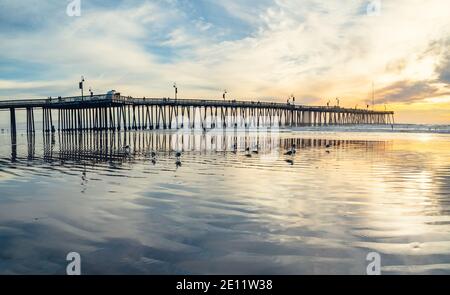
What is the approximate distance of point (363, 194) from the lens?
10734mm

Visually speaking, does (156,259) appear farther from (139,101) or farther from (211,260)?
(139,101)

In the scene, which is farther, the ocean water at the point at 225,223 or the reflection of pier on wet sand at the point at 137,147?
the reflection of pier on wet sand at the point at 137,147

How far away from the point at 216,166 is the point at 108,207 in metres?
8.57

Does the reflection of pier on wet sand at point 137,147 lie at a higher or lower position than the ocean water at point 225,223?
higher

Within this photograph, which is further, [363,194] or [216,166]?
[216,166]

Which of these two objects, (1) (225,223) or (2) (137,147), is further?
(2) (137,147)

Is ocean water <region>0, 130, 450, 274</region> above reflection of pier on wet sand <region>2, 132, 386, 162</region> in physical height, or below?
below

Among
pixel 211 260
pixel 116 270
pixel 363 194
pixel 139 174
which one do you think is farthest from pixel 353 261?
pixel 139 174

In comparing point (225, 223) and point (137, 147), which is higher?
point (137, 147)

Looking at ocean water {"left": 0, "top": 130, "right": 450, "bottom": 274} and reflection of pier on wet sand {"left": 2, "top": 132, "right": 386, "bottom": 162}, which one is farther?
reflection of pier on wet sand {"left": 2, "top": 132, "right": 386, "bottom": 162}

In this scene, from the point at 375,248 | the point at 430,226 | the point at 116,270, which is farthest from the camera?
the point at 430,226

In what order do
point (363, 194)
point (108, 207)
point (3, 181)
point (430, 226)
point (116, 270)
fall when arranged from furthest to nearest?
point (3, 181)
point (363, 194)
point (108, 207)
point (430, 226)
point (116, 270)

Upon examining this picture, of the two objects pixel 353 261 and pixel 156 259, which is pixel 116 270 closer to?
pixel 156 259

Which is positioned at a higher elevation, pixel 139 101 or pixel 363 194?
pixel 139 101
